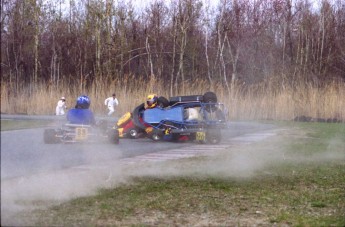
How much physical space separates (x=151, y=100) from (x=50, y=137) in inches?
72.5

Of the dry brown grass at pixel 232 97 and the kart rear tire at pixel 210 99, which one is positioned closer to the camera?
the dry brown grass at pixel 232 97

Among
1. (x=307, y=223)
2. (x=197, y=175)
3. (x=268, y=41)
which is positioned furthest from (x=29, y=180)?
(x=197, y=175)

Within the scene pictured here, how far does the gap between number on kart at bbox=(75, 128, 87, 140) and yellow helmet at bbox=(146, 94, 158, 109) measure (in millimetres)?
1296

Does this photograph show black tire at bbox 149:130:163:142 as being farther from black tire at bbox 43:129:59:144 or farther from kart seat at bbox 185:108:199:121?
black tire at bbox 43:129:59:144

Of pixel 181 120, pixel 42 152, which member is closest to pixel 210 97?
pixel 181 120

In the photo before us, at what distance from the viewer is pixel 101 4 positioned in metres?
3.95

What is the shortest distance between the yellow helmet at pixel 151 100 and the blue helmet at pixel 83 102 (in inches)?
46.2

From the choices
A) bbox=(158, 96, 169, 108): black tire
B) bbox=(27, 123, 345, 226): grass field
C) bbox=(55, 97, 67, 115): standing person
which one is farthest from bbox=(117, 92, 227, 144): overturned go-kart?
bbox=(55, 97, 67, 115): standing person

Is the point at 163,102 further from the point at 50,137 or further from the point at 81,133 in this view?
the point at 50,137

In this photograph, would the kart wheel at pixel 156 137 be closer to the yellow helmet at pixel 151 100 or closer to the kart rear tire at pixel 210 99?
the yellow helmet at pixel 151 100

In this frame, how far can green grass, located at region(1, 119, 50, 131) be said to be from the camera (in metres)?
2.81

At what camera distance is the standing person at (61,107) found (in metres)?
3.74

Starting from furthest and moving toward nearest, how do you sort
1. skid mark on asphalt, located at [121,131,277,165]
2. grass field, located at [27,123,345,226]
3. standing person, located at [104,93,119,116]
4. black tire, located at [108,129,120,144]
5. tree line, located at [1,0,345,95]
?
grass field, located at [27,123,345,226], skid mark on asphalt, located at [121,131,277,165], black tire, located at [108,129,120,144], standing person, located at [104,93,119,116], tree line, located at [1,0,345,95]

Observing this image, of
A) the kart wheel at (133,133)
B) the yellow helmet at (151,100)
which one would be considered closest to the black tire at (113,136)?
the kart wheel at (133,133)
